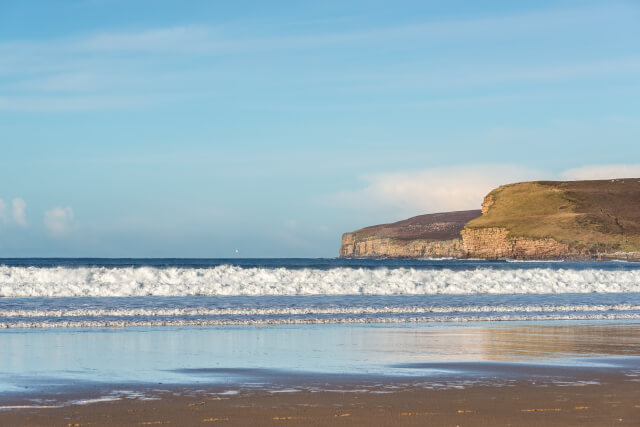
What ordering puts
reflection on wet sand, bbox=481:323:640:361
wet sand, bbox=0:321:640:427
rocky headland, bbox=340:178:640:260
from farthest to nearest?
1. rocky headland, bbox=340:178:640:260
2. reflection on wet sand, bbox=481:323:640:361
3. wet sand, bbox=0:321:640:427

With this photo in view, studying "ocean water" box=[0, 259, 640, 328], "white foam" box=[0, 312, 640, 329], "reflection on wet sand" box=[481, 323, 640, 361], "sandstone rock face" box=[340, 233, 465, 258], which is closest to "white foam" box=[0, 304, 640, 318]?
"ocean water" box=[0, 259, 640, 328]

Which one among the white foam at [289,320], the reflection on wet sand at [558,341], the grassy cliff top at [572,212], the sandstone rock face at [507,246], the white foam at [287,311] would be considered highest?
the grassy cliff top at [572,212]

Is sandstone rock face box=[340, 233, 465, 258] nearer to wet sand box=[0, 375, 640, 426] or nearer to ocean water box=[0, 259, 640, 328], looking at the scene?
ocean water box=[0, 259, 640, 328]

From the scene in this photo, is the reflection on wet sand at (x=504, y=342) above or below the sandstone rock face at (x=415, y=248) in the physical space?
below

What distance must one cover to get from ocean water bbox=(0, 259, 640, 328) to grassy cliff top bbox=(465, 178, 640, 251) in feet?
332

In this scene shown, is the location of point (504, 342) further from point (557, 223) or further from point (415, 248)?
point (415, 248)

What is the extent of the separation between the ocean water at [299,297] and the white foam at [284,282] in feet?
0.14

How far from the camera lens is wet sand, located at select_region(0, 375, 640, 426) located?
7.40 meters

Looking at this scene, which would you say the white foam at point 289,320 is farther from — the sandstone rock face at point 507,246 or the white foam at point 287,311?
the sandstone rock face at point 507,246

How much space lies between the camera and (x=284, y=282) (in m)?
30.0

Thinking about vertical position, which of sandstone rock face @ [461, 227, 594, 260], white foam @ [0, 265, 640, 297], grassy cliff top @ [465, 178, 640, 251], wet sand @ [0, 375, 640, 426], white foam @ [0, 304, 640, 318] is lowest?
wet sand @ [0, 375, 640, 426]

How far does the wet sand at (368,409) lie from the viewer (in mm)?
7398

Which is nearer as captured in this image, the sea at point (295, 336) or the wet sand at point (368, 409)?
the wet sand at point (368, 409)

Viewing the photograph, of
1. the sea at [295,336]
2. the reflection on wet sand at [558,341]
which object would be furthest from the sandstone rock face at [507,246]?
the reflection on wet sand at [558,341]
